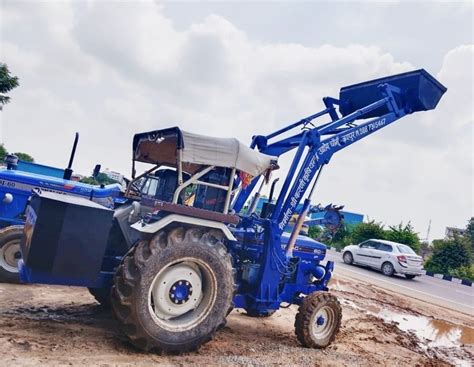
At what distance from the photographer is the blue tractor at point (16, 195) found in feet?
22.0

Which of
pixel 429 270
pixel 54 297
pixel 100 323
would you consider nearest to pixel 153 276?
pixel 100 323

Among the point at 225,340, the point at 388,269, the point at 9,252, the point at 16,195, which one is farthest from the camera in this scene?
the point at 388,269

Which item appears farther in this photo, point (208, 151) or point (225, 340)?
point (225, 340)

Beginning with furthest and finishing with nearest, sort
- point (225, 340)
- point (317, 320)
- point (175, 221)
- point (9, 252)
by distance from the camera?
point (9, 252), point (317, 320), point (225, 340), point (175, 221)

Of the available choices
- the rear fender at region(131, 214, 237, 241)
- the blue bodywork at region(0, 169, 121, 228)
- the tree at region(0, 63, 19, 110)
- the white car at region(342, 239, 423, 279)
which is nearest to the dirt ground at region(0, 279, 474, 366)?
the rear fender at region(131, 214, 237, 241)

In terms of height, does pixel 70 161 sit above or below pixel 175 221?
above

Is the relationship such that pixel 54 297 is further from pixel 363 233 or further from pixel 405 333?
pixel 363 233

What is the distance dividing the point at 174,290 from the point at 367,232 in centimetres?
2514

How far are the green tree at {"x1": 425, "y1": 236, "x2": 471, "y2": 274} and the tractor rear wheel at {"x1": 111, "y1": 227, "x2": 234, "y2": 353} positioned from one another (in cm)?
2402

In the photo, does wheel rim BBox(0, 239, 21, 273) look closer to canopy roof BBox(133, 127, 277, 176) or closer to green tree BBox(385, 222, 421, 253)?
canopy roof BBox(133, 127, 277, 176)

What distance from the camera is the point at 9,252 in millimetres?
6750

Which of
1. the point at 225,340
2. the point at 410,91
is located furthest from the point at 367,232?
the point at 225,340

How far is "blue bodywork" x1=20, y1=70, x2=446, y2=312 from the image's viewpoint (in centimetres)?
554

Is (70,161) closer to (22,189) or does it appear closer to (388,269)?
(22,189)
